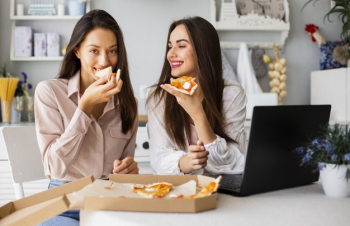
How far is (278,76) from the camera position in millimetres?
3309

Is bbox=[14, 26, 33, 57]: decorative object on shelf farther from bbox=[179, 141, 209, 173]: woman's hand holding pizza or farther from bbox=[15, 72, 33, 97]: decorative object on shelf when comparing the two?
bbox=[179, 141, 209, 173]: woman's hand holding pizza

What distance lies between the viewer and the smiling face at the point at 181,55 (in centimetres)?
181

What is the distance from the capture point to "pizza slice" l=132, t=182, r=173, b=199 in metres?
0.94

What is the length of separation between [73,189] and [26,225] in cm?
18

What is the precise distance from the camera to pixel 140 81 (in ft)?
10.8

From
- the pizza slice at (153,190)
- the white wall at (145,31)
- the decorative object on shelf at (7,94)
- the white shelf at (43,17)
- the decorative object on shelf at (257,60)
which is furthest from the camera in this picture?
the decorative object on shelf at (257,60)

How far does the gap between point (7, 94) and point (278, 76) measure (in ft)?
6.22

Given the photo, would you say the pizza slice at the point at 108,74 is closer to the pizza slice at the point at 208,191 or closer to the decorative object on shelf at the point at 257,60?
the pizza slice at the point at 208,191

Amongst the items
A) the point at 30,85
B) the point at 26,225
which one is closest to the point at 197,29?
the point at 26,225

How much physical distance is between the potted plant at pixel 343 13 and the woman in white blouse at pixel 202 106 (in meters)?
1.72

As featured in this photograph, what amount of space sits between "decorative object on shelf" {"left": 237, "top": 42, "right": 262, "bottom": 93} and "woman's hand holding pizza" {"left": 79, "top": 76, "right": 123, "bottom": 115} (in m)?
1.91

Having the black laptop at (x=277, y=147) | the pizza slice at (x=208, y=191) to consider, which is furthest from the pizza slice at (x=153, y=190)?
the black laptop at (x=277, y=147)


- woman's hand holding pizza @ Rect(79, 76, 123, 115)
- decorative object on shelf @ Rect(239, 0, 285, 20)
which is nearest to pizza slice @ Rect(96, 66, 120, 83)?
woman's hand holding pizza @ Rect(79, 76, 123, 115)

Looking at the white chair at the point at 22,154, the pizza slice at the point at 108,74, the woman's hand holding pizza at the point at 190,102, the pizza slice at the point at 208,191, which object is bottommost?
the white chair at the point at 22,154
